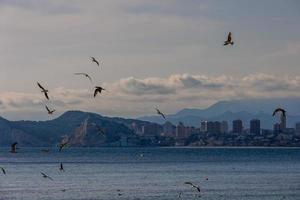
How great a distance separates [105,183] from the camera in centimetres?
11575

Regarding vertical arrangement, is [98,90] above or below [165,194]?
above

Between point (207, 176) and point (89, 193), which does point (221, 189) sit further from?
point (207, 176)

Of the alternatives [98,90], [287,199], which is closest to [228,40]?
[98,90]

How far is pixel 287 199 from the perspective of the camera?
3536 inches

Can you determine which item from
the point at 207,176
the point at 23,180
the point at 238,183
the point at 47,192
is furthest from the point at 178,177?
the point at 47,192

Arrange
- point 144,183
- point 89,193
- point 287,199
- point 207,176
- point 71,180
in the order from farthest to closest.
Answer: point 207,176 < point 71,180 < point 144,183 < point 89,193 < point 287,199

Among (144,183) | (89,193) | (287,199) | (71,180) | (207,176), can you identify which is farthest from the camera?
(207,176)

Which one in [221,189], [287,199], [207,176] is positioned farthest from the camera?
[207,176]

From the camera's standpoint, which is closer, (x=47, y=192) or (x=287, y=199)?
(x=287, y=199)

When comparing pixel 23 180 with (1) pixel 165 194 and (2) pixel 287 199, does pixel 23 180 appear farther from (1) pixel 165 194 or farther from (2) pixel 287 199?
(2) pixel 287 199

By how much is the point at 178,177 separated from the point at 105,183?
1726 cm

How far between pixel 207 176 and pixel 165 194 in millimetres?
40856

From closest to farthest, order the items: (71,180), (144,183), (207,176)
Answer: (144,183)
(71,180)
(207,176)

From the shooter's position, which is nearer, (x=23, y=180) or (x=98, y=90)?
(x=98, y=90)
